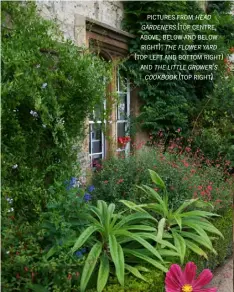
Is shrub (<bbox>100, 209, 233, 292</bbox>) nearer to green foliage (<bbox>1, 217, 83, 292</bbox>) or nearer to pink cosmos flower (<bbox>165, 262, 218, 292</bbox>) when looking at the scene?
green foliage (<bbox>1, 217, 83, 292</bbox>)

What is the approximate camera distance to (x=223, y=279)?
4.32m

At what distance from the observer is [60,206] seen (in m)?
3.21

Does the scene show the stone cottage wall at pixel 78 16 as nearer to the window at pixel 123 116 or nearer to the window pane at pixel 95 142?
the window pane at pixel 95 142

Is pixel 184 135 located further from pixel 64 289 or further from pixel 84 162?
→ pixel 64 289

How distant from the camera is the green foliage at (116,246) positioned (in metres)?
2.99

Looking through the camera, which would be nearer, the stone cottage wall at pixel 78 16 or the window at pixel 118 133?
the stone cottage wall at pixel 78 16

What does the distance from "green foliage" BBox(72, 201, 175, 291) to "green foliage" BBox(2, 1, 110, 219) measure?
0.48 metres

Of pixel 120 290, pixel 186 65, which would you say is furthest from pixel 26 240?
pixel 186 65

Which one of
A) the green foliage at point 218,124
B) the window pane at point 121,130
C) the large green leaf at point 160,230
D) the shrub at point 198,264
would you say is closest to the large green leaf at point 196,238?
the shrub at point 198,264

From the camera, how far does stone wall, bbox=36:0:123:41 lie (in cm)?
434

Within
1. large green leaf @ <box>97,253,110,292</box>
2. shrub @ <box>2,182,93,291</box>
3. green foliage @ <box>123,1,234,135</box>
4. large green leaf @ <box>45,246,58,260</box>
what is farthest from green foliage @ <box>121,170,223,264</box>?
green foliage @ <box>123,1,234,135</box>

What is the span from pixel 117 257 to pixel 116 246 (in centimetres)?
10

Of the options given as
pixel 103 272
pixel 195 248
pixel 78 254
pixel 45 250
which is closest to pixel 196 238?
pixel 195 248

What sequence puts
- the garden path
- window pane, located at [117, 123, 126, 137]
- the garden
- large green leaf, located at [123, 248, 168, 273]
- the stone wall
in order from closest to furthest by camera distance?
the garden, large green leaf, located at [123, 248, 168, 273], the garden path, the stone wall, window pane, located at [117, 123, 126, 137]
